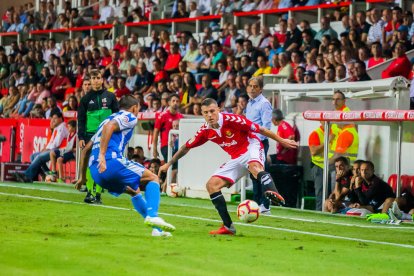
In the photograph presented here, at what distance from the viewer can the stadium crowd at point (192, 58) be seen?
20688 mm

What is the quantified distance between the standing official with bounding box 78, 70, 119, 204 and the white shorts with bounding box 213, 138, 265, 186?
14.0 ft

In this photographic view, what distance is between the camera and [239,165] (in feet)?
41.2

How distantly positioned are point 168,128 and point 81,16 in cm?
1653

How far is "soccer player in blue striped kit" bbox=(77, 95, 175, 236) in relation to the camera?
11375mm

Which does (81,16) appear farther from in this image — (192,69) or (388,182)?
(388,182)

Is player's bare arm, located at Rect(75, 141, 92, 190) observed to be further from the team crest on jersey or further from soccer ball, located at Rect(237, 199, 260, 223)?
soccer ball, located at Rect(237, 199, 260, 223)

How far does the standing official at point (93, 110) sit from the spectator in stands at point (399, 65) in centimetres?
563

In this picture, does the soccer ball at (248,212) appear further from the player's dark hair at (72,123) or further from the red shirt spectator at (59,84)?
the red shirt spectator at (59,84)

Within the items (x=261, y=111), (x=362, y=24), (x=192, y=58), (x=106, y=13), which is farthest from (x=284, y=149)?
(x=106, y=13)

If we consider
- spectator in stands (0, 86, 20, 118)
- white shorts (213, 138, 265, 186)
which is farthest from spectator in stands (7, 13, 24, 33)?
white shorts (213, 138, 265, 186)

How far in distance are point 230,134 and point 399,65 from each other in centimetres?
753


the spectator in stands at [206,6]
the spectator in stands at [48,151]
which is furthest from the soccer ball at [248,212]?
the spectator in stands at [206,6]

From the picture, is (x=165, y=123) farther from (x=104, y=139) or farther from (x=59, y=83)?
(x=59, y=83)

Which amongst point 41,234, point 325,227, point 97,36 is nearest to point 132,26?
point 97,36
